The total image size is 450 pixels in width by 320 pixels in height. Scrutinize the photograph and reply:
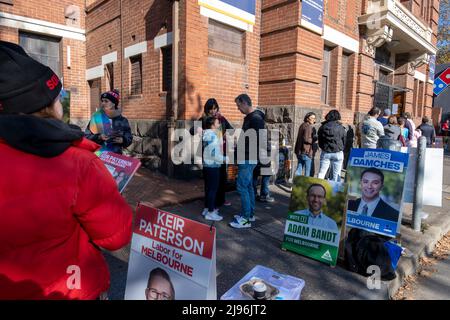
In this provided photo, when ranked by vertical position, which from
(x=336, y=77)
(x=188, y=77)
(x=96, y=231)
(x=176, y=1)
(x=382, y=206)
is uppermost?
(x=176, y=1)

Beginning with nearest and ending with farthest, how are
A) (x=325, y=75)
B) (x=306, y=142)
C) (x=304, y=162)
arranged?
(x=306, y=142)
(x=304, y=162)
(x=325, y=75)

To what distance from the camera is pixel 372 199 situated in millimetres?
3783

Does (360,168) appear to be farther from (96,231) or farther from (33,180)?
(33,180)

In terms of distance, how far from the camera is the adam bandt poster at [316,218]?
11.1ft

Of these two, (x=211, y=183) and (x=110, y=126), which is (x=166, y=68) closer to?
(x=110, y=126)

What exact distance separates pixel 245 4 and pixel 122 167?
258 inches

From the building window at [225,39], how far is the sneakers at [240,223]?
182 inches

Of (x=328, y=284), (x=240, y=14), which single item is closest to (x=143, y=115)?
(x=240, y=14)

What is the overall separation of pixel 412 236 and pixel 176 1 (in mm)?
6510

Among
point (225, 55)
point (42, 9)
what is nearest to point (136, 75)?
point (225, 55)

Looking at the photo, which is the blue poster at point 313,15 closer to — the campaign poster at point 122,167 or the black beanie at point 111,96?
the black beanie at point 111,96

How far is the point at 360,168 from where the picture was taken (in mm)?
4000

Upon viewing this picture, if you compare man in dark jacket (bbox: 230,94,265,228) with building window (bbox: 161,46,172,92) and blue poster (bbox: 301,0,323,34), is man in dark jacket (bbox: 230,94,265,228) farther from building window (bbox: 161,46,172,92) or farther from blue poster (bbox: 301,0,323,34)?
blue poster (bbox: 301,0,323,34)

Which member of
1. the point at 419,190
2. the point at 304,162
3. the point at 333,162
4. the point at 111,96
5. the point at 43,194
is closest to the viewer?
the point at 43,194
